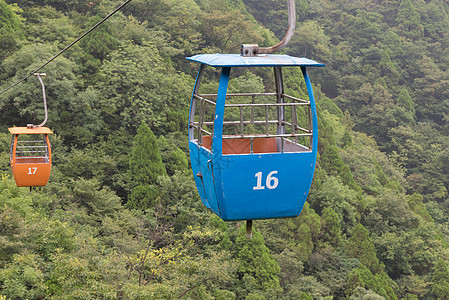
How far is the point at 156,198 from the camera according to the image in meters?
16.1

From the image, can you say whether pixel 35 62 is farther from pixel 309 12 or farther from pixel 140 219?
pixel 309 12

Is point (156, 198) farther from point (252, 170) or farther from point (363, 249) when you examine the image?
point (252, 170)

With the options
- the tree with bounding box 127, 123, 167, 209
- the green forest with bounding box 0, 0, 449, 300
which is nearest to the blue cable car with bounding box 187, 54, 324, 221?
the green forest with bounding box 0, 0, 449, 300

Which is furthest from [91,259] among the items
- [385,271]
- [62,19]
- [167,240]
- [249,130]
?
[385,271]

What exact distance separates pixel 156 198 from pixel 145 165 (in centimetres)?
114

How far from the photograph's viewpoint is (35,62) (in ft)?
54.2

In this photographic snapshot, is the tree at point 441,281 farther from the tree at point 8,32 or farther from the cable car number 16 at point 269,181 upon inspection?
the cable car number 16 at point 269,181

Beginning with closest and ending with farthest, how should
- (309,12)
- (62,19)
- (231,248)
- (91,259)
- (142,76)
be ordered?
(91,259), (231,248), (142,76), (62,19), (309,12)

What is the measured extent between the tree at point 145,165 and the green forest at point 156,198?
0.04 m

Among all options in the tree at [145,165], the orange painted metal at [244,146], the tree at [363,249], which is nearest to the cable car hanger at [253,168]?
the orange painted metal at [244,146]

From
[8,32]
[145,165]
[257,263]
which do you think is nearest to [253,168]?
[257,263]

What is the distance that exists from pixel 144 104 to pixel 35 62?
12.6 ft

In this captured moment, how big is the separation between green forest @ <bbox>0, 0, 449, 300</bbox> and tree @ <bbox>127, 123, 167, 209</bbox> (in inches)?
1.7

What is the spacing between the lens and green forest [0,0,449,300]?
11594 mm
